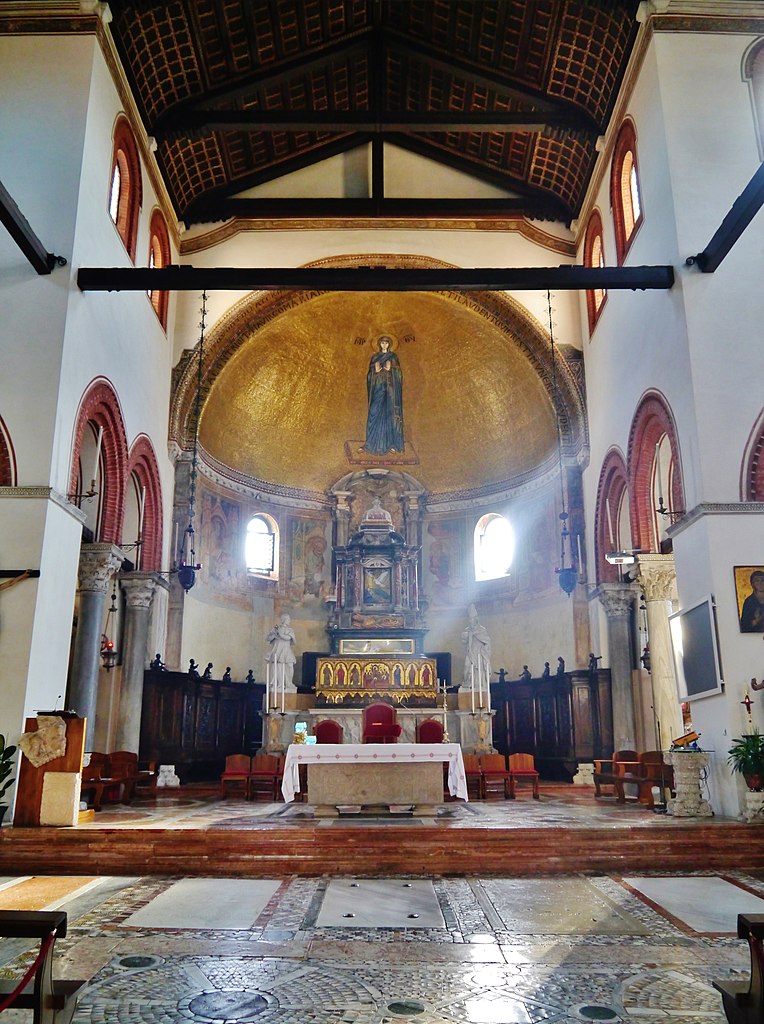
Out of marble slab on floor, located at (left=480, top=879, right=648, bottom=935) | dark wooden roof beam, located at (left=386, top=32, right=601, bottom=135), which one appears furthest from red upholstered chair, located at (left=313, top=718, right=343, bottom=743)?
dark wooden roof beam, located at (left=386, top=32, right=601, bottom=135)

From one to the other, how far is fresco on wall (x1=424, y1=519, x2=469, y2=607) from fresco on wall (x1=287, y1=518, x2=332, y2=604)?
2.87m

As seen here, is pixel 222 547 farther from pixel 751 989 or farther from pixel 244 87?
pixel 751 989

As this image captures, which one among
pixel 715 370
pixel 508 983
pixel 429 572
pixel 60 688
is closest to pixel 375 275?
pixel 715 370

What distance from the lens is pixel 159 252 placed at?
18656 mm

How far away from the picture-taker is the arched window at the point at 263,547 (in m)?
23.3

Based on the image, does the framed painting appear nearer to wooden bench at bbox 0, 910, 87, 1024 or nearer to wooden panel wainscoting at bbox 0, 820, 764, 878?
wooden panel wainscoting at bbox 0, 820, 764, 878

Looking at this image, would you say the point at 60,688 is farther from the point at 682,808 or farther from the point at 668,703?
the point at 668,703

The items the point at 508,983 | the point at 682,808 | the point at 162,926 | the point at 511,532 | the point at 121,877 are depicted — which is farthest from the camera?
the point at 511,532

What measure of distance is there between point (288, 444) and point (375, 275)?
10673 millimetres

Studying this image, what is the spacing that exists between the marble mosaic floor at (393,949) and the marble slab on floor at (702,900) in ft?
0.07

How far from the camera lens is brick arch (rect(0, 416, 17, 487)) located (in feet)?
39.3

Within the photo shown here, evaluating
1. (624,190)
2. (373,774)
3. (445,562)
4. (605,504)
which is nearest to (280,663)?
(445,562)

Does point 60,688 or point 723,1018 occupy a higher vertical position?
point 60,688

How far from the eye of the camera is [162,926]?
698 centimetres
